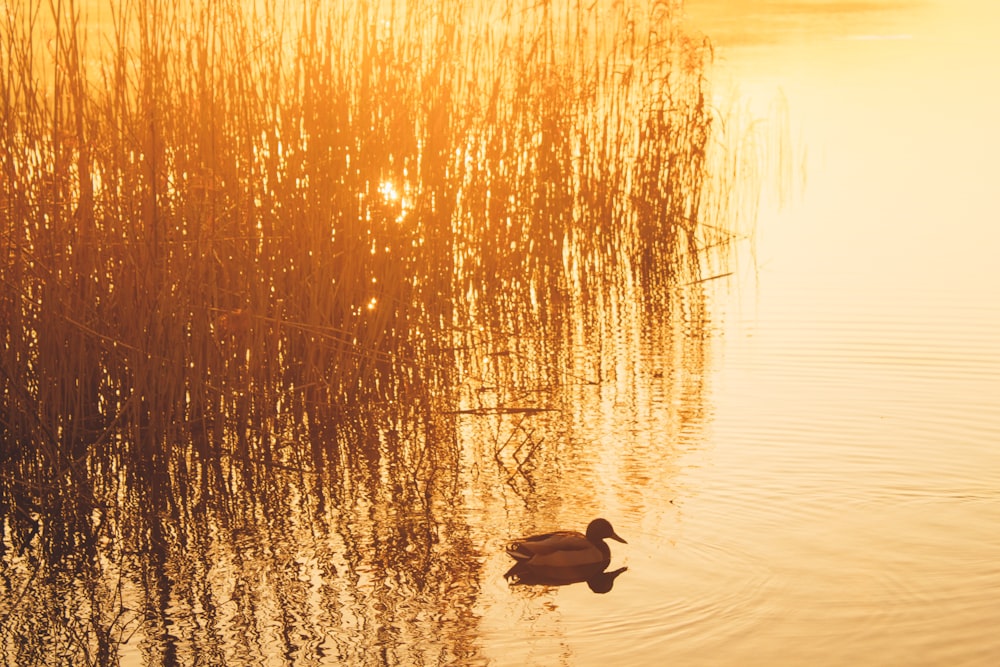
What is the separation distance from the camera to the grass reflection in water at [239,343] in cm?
341

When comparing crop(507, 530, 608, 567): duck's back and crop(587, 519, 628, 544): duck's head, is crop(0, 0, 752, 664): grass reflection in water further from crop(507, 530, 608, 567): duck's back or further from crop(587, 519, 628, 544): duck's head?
crop(587, 519, 628, 544): duck's head

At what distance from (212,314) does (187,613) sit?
4.36 feet

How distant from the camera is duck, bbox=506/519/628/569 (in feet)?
11.2

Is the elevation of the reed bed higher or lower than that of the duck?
higher

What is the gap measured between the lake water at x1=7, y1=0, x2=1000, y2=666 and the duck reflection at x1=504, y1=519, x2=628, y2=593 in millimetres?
38

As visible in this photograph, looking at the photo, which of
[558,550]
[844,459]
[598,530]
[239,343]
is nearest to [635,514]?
[598,530]

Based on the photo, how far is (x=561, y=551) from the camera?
3.44m

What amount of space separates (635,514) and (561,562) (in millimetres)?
562

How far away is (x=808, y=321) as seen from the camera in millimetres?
6465

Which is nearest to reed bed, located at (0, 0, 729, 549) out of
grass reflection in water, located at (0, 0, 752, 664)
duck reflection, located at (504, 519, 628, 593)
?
grass reflection in water, located at (0, 0, 752, 664)

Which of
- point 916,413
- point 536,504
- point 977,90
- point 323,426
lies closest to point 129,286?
point 323,426

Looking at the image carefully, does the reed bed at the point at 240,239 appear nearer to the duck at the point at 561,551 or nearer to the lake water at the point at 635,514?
the lake water at the point at 635,514

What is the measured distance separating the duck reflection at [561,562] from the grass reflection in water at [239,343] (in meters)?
0.12

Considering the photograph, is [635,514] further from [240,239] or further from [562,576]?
[240,239]
